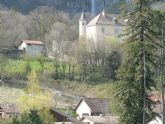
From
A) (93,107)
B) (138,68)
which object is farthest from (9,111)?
(138,68)

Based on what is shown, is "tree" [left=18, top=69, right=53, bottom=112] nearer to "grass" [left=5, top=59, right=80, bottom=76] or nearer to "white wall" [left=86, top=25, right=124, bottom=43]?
"grass" [left=5, top=59, right=80, bottom=76]

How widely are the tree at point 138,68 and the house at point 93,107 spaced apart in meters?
22.3

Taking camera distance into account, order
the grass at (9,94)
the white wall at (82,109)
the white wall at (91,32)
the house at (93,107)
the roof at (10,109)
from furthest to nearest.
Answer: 1. the white wall at (91,32)
2. the grass at (9,94)
3. the white wall at (82,109)
4. the house at (93,107)
5. the roof at (10,109)

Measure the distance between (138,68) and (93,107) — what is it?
25193 mm

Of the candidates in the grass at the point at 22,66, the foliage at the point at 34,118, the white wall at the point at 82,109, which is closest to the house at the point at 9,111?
the foliage at the point at 34,118

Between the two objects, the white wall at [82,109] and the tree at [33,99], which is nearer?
the tree at [33,99]

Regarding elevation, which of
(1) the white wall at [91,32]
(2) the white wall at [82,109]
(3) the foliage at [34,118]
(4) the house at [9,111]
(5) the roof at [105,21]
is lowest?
(3) the foliage at [34,118]

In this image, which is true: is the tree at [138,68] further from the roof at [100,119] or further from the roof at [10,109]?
the roof at [10,109]

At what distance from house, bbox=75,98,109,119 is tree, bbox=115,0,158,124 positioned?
73.2ft

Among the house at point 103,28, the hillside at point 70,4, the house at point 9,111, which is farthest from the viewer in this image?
the hillside at point 70,4

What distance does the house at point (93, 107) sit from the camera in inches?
2166

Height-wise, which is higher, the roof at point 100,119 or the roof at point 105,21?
the roof at point 105,21

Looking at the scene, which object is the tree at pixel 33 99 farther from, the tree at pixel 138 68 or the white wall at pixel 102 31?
the white wall at pixel 102 31

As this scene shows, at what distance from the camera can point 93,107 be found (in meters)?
56.3
